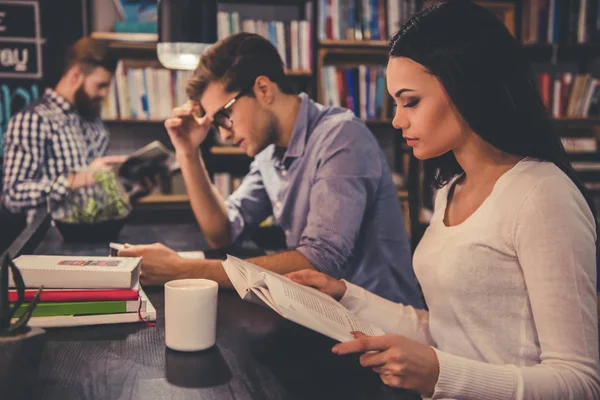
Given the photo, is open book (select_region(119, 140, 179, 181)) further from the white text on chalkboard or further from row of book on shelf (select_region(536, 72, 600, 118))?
row of book on shelf (select_region(536, 72, 600, 118))

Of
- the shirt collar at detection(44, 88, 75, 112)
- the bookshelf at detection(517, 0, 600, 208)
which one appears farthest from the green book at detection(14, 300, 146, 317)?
the bookshelf at detection(517, 0, 600, 208)

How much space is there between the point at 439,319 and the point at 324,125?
0.80m

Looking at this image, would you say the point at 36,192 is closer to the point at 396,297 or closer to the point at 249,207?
the point at 249,207

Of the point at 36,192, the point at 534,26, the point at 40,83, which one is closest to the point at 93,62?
the point at 40,83

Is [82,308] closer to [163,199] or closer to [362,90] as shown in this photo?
[163,199]

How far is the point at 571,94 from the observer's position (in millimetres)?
3807

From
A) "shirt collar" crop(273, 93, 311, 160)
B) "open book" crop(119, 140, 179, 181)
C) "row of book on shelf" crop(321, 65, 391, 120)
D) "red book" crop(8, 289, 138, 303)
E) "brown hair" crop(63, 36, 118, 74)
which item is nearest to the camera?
"red book" crop(8, 289, 138, 303)

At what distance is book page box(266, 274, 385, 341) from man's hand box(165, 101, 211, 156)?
44.6 inches

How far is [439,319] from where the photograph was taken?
1195 mm

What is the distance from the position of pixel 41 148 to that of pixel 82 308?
2.37 metres

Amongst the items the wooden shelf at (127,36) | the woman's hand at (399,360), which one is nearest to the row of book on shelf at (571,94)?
the wooden shelf at (127,36)

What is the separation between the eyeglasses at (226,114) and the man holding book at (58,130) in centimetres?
141

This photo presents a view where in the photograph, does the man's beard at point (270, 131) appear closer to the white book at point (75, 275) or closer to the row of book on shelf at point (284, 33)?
the white book at point (75, 275)

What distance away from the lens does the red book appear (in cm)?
111
